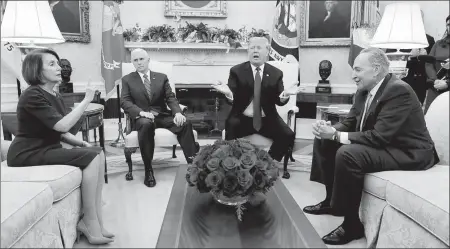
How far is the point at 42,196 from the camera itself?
1991mm

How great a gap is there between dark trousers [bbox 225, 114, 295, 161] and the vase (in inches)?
68.5

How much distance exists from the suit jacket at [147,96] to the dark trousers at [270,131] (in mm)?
648

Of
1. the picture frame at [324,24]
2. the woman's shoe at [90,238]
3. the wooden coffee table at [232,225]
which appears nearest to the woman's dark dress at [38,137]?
the woman's shoe at [90,238]

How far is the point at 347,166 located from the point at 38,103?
78.8 inches

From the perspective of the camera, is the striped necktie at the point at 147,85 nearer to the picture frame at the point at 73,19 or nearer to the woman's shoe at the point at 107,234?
the woman's shoe at the point at 107,234

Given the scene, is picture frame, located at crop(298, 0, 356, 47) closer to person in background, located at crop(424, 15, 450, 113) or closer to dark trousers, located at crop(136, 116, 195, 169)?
person in background, located at crop(424, 15, 450, 113)

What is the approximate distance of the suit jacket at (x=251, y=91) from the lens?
150 inches

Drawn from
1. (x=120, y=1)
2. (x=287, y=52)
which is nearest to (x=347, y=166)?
(x=287, y=52)

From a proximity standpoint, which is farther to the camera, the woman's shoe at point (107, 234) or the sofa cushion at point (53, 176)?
the woman's shoe at point (107, 234)

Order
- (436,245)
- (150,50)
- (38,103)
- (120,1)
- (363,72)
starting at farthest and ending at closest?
(150,50)
(120,1)
(363,72)
(38,103)
(436,245)

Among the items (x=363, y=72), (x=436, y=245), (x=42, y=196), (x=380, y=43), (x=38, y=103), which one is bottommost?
(x=436, y=245)

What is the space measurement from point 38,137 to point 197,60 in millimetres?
3870

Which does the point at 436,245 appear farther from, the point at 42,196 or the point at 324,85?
the point at 324,85

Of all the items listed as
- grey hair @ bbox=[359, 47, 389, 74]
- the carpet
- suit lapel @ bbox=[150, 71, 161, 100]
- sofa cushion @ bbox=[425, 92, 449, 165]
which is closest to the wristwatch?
grey hair @ bbox=[359, 47, 389, 74]
